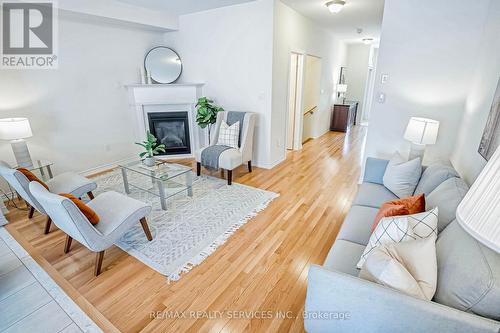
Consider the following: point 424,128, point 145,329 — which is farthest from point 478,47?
point 145,329

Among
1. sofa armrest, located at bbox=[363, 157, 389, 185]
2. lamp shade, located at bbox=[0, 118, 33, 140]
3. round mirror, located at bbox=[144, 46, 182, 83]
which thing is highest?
round mirror, located at bbox=[144, 46, 182, 83]

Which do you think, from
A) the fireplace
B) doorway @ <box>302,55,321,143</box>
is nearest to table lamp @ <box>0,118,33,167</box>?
the fireplace

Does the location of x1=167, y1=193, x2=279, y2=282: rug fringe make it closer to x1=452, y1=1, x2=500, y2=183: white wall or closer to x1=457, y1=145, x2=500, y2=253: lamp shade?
x1=457, y1=145, x2=500, y2=253: lamp shade

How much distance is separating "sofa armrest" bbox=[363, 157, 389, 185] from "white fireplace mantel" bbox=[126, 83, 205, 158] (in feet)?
10.7

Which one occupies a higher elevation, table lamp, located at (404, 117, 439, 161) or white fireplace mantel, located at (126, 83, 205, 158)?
white fireplace mantel, located at (126, 83, 205, 158)

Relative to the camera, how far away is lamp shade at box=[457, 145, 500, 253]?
69 centimetres

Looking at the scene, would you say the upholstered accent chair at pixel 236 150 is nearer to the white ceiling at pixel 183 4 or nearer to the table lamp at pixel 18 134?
the white ceiling at pixel 183 4

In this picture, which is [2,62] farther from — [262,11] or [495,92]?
[495,92]

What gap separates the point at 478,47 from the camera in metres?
2.55

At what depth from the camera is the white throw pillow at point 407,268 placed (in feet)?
3.44

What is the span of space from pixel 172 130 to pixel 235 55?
1.84 meters

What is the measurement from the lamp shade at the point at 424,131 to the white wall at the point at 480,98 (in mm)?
263

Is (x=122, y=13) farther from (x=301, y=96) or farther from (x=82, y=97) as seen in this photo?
(x=301, y=96)

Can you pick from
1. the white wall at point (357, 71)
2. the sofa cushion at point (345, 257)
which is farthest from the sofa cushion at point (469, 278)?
the white wall at point (357, 71)
